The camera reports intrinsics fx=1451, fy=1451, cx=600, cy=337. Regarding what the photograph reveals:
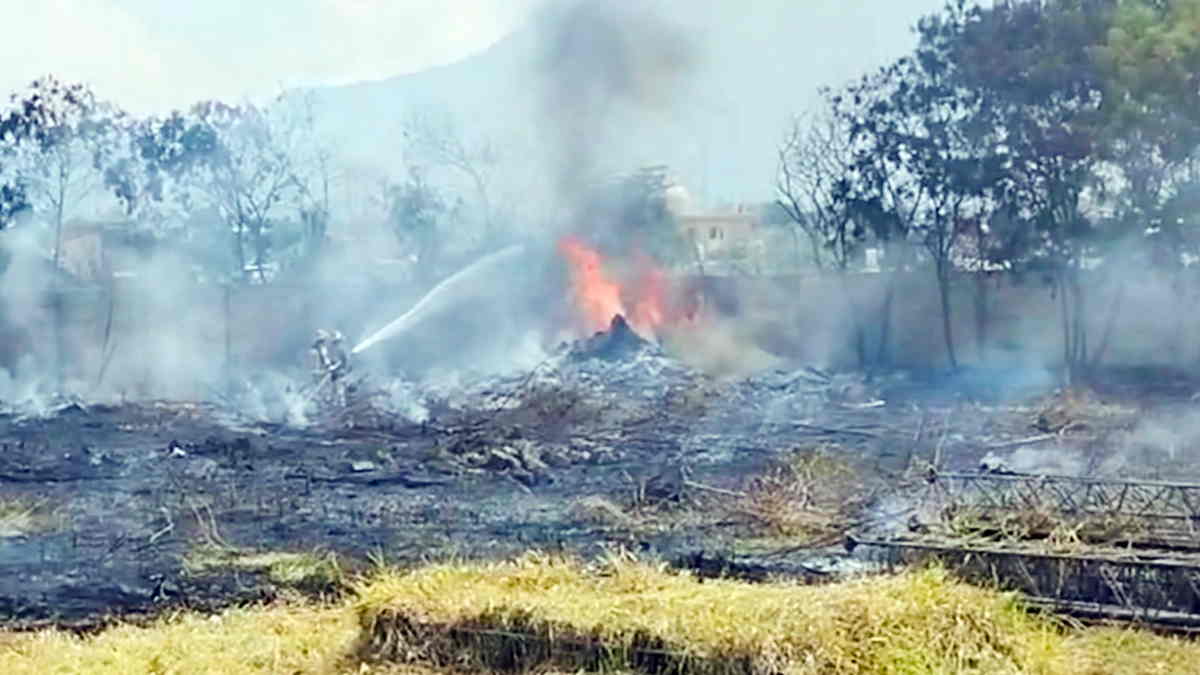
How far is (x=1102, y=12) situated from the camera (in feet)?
84.9

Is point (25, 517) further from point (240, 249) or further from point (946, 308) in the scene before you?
point (240, 249)

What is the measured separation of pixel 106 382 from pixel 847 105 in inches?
706

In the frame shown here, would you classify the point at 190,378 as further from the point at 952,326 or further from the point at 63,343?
the point at 952,326

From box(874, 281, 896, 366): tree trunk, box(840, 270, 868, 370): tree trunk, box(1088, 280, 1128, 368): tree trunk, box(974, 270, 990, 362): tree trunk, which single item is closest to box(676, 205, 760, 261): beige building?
box(840, 270, 868, 370): tree trunk

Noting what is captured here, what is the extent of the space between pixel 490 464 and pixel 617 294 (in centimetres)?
1691

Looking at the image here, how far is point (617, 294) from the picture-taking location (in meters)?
34.3

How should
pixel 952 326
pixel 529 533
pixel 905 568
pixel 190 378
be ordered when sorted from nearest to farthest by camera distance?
pixel 905 568
pixel 529 533
pixel 952 326
pixel 190 378

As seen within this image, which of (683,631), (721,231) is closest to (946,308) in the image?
(721,231)

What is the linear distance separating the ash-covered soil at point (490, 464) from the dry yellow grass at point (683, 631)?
9.43 ft

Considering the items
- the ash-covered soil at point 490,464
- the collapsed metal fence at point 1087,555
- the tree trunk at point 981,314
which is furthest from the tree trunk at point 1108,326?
the collapsed metal fence at point 1087,555

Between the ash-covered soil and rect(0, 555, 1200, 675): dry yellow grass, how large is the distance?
9.43 ft

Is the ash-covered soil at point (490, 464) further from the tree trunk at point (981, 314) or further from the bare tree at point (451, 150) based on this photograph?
the bare tree at point (451, 150)

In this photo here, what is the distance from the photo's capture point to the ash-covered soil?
41.8 ft

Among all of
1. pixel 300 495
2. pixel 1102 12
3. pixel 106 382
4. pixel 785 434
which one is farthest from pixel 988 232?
pixel 106 382
